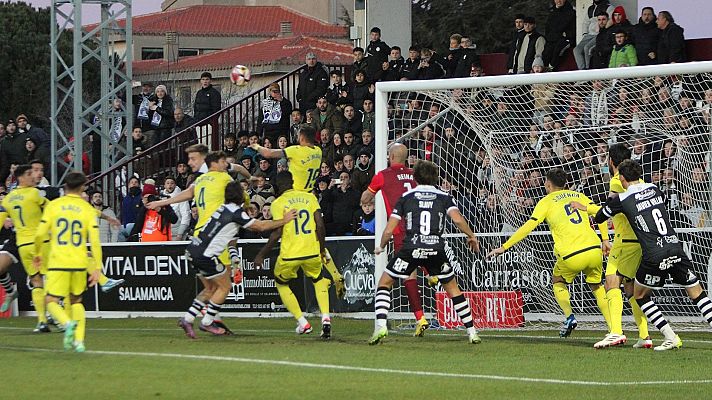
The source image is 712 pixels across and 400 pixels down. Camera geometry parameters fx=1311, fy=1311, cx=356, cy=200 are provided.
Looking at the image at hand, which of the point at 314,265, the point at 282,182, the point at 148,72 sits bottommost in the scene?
the point at 314,265

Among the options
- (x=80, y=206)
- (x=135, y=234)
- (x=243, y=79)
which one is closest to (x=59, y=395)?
(x=80, y=206)

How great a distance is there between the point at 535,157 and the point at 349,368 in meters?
7.58

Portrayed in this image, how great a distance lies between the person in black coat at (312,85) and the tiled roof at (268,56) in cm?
3095

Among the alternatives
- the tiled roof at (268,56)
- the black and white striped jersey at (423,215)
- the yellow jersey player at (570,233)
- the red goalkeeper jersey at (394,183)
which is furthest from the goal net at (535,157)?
the tiled roof at (268,56)

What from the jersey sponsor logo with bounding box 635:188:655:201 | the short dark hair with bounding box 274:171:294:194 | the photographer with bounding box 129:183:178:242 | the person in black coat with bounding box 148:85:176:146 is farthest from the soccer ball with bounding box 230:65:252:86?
the person in black coat with bounding box 148:85:176:146

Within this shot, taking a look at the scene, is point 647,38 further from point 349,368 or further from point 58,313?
point 58,313

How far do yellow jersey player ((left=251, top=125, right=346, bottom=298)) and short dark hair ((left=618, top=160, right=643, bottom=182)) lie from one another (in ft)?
14.2

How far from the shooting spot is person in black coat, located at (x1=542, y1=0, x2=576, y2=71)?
2345cm

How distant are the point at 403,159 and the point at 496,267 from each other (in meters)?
3.69

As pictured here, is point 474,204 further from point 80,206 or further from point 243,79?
point 80,206

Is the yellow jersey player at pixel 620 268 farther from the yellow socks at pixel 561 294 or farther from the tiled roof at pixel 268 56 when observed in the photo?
the tiled roof at pixel 268 56

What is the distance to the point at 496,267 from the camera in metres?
19.3

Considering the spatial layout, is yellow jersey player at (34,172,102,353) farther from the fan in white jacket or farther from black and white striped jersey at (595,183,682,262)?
the fan in white jacket

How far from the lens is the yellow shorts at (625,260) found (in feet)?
47.7
